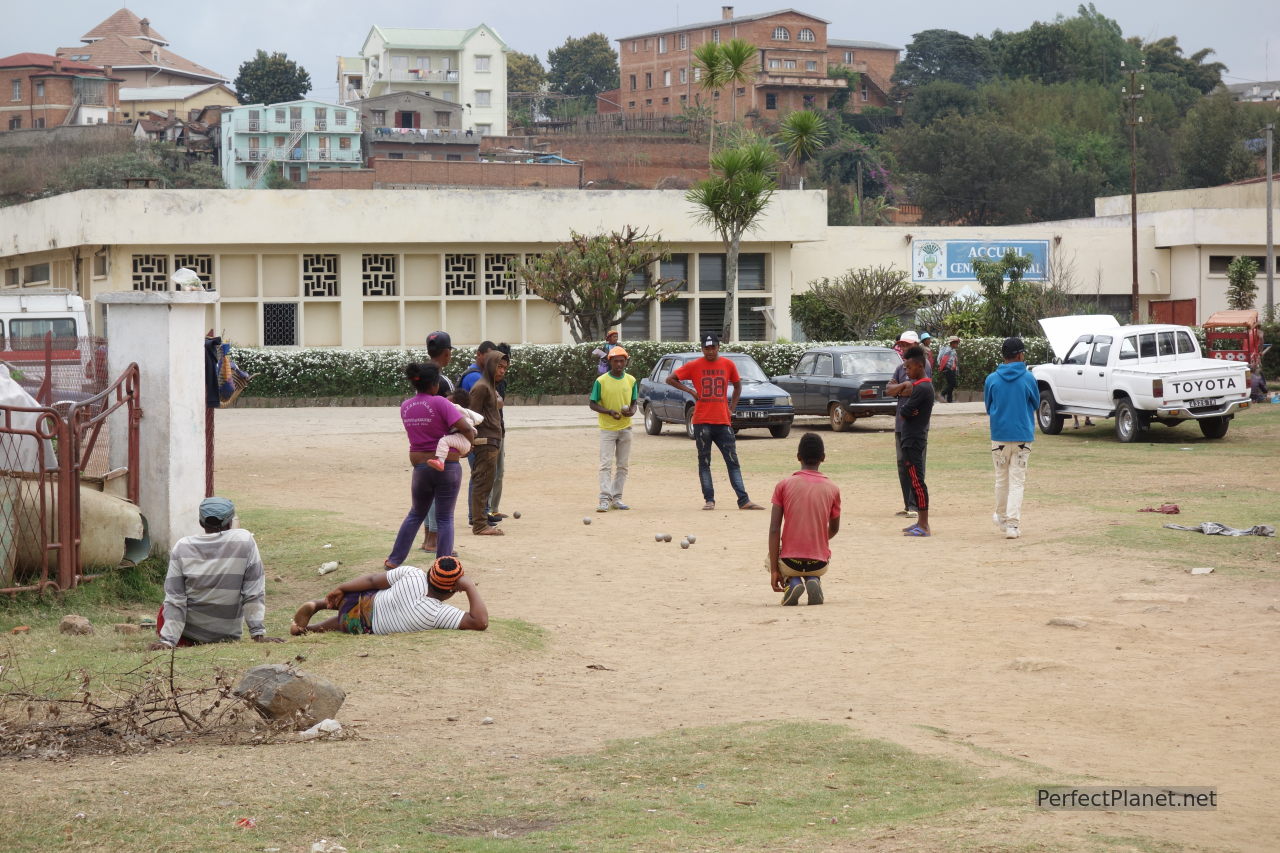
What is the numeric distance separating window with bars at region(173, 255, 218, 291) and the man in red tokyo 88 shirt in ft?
87.0

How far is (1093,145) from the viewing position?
315 ft

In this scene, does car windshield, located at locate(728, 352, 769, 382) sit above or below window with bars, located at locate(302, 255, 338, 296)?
below

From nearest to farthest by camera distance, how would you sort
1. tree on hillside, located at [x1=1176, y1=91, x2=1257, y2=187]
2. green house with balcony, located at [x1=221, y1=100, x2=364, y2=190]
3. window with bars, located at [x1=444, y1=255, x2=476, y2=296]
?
window with bars, located at [x1=444, y1=255, x2=476, y2=296] < tree on hillside, located at [x1=1176, y1=91, x2=1257, y2=187] < green house with balcony, located at [x1=221, y1=100, x2=364, y2=190]

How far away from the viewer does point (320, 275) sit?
4081 cm

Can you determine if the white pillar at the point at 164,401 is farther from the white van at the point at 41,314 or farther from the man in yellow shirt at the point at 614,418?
the white van at the point at 41,314

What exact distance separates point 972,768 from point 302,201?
116 ft

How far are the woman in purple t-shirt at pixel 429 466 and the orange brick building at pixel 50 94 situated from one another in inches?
4215

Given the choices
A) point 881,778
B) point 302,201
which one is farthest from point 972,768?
point 302,201

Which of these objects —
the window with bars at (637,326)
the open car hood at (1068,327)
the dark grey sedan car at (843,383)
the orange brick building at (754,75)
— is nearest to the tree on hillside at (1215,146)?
the orange brick building at (754,75)

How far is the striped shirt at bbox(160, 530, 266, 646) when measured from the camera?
8547 mm

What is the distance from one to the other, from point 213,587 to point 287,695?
2205 mm

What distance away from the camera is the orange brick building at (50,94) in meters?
109

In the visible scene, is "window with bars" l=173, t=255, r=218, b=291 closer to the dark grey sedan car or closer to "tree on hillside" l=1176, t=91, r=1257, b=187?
the dark grey sedan car

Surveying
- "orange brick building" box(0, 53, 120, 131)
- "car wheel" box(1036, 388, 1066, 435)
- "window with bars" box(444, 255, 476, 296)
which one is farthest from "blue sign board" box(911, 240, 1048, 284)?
"orange brick building" box(0, 53, 120, 131)
